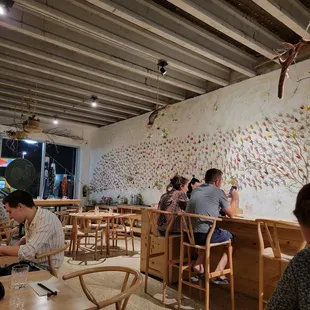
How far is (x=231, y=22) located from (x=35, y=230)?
3187 mm

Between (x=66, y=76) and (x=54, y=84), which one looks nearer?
(x=66, y=76)

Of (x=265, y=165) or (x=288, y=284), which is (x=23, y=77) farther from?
(x=288, y=284)

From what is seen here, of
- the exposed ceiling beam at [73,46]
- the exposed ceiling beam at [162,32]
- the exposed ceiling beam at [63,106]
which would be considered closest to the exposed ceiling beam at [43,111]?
the exposed ceiling beam at [63,106]

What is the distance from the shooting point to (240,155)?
479 cm

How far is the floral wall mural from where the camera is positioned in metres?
4.09

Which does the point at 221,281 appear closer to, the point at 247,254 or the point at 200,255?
the point at 247,254

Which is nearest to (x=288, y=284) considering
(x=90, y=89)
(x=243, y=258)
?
(x=243, y=258)

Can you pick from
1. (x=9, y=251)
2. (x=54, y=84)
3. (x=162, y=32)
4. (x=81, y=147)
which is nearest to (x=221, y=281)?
(x=9, y=251)

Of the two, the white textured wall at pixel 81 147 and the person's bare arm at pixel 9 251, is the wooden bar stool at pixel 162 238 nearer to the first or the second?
the person's bare arm at pixel 9 251

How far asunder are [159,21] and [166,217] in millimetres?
2447

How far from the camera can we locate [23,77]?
508 cm

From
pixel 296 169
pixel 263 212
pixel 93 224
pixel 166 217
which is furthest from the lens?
pixel 93 224

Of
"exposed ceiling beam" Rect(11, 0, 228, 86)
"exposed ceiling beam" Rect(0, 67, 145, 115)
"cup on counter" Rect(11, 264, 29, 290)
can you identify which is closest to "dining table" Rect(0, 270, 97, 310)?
"cup on counter" Rect(11, 264, 29, 290)

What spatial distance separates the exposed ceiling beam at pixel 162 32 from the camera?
3004mm
